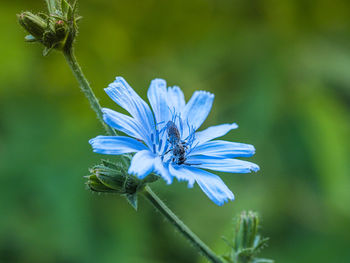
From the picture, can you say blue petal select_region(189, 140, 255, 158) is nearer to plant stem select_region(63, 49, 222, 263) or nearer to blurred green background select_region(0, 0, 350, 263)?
plant stem select_region(63, 49, 222, 263)

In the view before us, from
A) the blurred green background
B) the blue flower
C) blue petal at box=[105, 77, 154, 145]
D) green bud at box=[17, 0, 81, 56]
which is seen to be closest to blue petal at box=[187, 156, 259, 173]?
the blue flower

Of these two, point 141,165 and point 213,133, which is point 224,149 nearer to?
point 213,133

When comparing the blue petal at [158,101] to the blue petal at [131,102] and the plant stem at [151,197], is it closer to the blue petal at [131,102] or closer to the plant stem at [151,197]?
the blue petal at [131,102]

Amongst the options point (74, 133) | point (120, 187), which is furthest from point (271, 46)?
point (120, 187)

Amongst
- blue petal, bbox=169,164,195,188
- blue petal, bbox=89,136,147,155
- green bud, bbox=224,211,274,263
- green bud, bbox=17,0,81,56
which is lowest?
green bud, bbox=224,211,274,263

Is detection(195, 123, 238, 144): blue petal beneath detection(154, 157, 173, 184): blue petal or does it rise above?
above

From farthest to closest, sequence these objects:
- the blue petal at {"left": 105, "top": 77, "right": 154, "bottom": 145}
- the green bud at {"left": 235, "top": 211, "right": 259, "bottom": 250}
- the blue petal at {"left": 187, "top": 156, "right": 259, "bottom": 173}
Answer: the green bud at {"left": 235, "top": 211, "right": 259, "bottom": 250}
the blue petal at {"left": 105, "top": 77, "right": 154, "bottom": 145}
the blue petal at {"left": 187, "top": 156, "right": 259, "bottom": 173}

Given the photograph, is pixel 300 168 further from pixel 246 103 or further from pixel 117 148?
pixel 117 148
